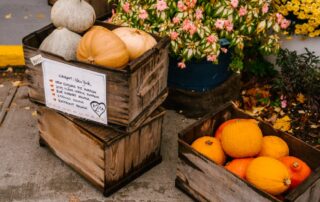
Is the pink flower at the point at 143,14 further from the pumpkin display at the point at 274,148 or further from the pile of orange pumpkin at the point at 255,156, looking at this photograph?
the pumpkin display at the point at 274,148

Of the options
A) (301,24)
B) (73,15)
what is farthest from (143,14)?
(301,24)

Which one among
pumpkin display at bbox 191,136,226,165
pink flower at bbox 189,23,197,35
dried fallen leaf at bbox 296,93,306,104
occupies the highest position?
pink flower at bbox 189,23,197,35

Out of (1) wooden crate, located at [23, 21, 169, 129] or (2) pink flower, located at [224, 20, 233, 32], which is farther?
(2) pink flower, located at [224, 20, 233, 32]

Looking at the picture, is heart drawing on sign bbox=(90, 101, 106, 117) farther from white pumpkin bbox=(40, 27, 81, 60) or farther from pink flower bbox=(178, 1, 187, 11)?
pink flower bbox=(178, 1, 187, 11)

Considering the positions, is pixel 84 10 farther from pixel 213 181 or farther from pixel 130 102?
pixel 213 181

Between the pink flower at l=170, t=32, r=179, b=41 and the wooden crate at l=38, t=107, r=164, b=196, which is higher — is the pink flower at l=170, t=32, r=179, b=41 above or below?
above

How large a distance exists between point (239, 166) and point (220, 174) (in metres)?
0.18

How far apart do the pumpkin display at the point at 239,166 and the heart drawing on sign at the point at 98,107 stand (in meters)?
0.87

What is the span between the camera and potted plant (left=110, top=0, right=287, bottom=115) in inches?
145

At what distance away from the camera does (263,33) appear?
3.94m

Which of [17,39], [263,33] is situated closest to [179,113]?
[263,33]

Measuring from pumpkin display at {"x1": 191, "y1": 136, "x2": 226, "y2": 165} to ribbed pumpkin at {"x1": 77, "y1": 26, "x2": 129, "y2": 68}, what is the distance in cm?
73

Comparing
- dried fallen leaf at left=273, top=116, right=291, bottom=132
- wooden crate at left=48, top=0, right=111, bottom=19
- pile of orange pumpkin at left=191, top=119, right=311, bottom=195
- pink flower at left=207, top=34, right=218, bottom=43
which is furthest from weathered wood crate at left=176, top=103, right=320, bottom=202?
wooden crate at left=48, top=0, right=111, bottom=19

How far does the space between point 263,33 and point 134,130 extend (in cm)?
142
